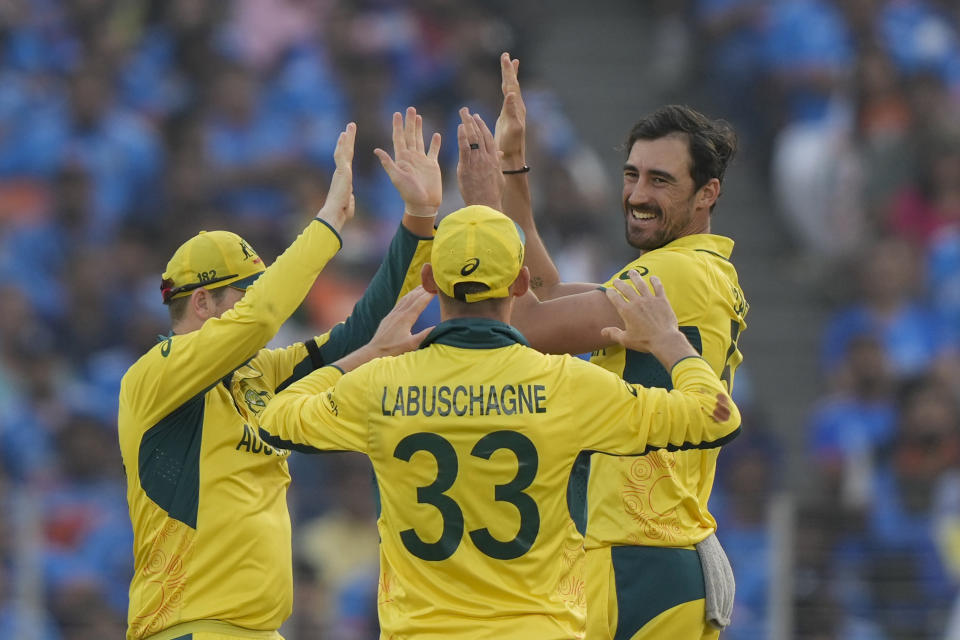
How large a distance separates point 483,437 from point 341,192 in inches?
53.1

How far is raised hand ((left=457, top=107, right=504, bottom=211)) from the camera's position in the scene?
5.82m

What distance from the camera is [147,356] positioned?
5715mm

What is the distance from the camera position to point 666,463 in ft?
18.4

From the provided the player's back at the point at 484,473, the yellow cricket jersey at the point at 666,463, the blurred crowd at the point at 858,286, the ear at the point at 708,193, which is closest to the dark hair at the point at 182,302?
the player's back at the point at 484,473

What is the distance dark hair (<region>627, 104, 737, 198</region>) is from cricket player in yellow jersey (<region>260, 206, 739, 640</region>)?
975 mm

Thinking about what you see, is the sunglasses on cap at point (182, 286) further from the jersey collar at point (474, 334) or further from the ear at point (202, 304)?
the jersey collar at point (474, 334)

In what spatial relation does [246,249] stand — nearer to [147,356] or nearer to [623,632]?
[147,356]

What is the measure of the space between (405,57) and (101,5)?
2474 millimetres

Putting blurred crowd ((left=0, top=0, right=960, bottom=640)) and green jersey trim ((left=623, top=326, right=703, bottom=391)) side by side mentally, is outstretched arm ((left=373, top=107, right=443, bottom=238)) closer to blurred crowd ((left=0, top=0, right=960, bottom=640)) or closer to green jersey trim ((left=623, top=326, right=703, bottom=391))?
green jersey trim ((left=623, top=326, right=703, bottom=391))

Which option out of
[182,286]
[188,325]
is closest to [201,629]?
[188,325]

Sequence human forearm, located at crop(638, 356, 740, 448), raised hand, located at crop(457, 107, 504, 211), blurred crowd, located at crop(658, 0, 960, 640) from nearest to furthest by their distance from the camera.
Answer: human forearm, located at crop(638, 356, 740, 448) → raised hand, located at crop(457, 107, 504, 211) → blurred crowd, located at crop(658, 0, 960, 640)

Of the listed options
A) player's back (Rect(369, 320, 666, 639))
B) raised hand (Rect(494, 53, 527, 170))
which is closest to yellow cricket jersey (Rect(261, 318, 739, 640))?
player's back (Rect(369, 320, 666, 639))

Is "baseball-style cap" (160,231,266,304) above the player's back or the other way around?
above

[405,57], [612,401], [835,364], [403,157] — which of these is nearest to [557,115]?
[405,57]
